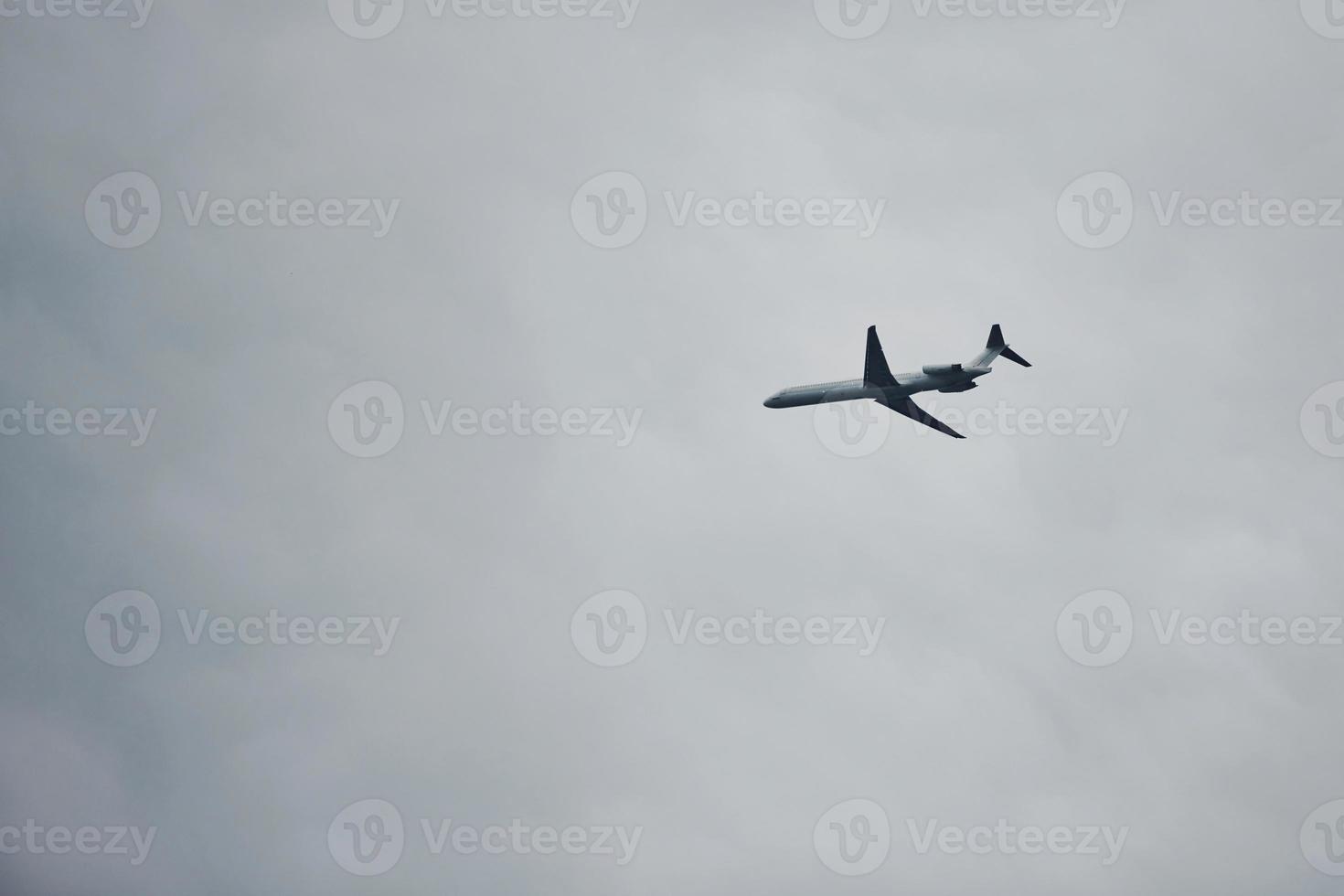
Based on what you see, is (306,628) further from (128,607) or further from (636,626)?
(636,626)

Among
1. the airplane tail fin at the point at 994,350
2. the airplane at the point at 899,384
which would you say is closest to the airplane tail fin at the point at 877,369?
the airplane at the point at 899,384

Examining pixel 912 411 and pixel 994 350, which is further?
pixel 912 411

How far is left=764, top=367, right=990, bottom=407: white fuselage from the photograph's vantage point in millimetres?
74331

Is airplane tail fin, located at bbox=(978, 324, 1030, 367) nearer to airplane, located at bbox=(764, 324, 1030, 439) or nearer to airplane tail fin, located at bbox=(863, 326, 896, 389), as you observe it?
airplane, located at bbox=(764, 324, 1030, 439)

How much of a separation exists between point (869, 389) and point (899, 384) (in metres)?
1.89

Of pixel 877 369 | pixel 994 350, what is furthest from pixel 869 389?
pixel 994 350

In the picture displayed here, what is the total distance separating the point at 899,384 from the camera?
77.0 metres

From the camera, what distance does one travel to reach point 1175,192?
70.4m

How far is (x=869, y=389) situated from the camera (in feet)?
255

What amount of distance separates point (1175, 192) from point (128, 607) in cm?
6325

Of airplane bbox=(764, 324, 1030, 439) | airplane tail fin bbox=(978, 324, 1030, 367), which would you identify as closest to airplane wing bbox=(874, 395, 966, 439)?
airplane bbox=(764, 324, 1030, 439)

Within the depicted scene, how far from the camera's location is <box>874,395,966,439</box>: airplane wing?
7812 cm

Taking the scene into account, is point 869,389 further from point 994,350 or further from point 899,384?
point 994,350

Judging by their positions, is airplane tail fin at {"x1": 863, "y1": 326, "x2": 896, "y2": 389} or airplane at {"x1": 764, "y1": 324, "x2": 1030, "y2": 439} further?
airplane tail fin at {"x1": 863, "y1": 326, "x2": 896, "y2": 389}
